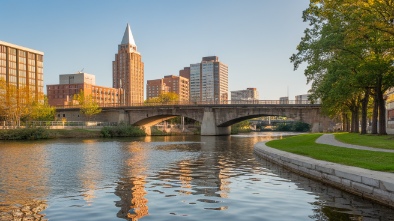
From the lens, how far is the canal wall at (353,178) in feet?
39.8

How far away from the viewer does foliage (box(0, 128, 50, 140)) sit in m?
67.1

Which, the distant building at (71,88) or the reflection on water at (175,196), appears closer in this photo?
A: the reflection on water at (175,196)

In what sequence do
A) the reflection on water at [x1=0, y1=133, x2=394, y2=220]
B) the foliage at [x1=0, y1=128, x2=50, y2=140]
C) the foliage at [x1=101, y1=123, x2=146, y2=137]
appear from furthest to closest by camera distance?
the foliage at [x1=101, y1=123, x2=146, y2=137] < the foliage at [x1=0, y1=128, x2=50, y2=140] < the reflection on water at [x1=0, y1=133, x2=394, y2=220]

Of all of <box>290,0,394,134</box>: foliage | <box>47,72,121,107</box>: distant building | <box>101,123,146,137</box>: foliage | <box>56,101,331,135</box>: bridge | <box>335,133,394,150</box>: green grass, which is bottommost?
<box>101,123,146,137</box>: foliage

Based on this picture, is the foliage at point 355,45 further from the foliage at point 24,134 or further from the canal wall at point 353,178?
the foliage at point 24,134

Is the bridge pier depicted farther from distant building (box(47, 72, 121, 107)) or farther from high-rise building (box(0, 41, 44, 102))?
distant building (box(47, 72, 121, 107))

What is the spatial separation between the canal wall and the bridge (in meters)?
57.6

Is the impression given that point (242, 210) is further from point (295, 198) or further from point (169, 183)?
Answer: point (169, 183)

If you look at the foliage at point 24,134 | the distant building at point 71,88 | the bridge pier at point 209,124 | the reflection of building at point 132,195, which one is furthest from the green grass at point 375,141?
the distant building at point 71,88

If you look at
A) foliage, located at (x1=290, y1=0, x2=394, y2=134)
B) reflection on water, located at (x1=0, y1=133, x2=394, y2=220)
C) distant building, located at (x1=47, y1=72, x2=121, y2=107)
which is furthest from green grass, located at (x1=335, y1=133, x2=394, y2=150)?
distant building, located at (x1=47, y1=72, x2=121, y2=107)

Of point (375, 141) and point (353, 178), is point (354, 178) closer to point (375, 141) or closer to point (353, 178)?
point (353, 178)

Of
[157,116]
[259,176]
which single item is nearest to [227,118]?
[157,116]

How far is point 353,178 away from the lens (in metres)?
14.1

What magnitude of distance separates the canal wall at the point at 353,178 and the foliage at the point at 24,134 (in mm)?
59113
